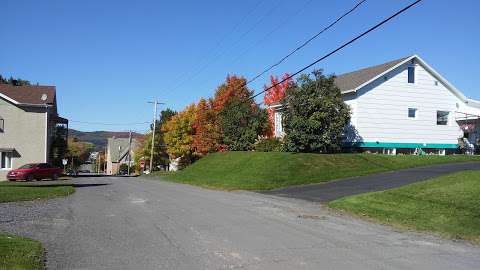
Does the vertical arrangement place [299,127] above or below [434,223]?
above

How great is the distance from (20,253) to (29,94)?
46.6m

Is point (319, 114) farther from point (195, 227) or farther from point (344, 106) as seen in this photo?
point (195, 227)

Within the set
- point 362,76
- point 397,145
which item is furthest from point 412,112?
point 362,76

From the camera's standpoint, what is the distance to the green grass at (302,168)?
29.7 meters

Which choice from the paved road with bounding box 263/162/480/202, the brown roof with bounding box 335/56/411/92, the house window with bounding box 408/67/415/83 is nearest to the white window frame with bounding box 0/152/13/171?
the brown roof with bounding box 335/56/411/92

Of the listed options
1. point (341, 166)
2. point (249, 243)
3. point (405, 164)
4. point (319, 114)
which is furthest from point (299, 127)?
point (249, 243)

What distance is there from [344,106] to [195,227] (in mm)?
24563

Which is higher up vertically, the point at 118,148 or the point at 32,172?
the point at 118,148

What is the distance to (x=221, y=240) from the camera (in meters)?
→ 11.0

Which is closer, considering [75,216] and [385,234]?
[385,234]

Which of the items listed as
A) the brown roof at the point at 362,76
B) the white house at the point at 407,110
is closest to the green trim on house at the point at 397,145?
the white house at the point at 407,110

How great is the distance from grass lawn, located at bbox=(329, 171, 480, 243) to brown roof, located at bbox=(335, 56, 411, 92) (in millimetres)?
17739

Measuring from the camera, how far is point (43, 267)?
829cm

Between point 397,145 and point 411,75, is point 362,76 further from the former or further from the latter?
point 397,145
